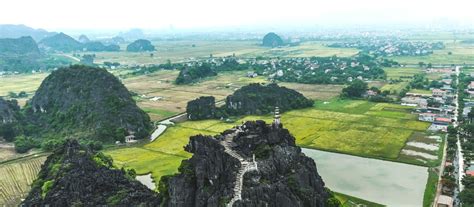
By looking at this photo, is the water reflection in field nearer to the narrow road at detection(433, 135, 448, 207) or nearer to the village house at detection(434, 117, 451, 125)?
the narrow road at detection(433, 135, 448, 207)

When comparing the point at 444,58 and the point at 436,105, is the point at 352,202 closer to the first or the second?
the point at 436,105

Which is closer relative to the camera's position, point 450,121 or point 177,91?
point 450,121

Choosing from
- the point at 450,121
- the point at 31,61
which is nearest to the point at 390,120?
the point at 450,121

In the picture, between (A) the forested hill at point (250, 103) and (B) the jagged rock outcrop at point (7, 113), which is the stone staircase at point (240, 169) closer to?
(A) the forested hill at point (250, 103)

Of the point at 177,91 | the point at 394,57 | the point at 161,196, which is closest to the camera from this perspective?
the point at 161,196

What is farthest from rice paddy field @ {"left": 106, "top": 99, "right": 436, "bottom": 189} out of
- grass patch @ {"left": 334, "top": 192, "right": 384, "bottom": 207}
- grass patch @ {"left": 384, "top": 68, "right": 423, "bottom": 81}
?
grass patch @ {"left": 384, "top": 68, "right": 423, "bottom": 81}

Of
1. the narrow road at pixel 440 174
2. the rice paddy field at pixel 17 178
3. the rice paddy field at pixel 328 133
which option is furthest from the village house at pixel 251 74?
the rice paddy field at pixel 17 178

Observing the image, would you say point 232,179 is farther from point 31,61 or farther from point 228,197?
point 31,61
